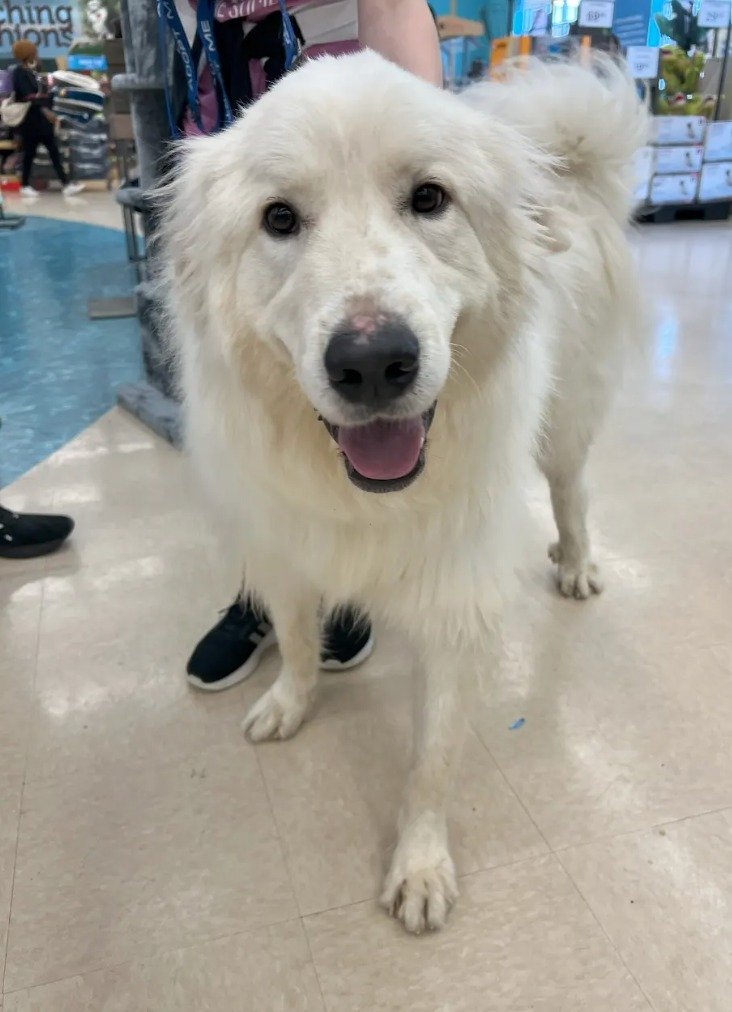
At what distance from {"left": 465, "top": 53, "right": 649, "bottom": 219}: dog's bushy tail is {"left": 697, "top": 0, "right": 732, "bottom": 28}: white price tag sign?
24.4 ft

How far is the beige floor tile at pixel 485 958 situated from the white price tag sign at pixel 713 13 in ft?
28.8

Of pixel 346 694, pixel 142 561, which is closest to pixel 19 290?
pixel 142 561

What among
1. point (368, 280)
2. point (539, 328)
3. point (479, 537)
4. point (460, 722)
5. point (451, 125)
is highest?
point (451, 125)

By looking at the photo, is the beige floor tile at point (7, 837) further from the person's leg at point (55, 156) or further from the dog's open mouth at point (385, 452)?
the person's leg at point (55, 156)

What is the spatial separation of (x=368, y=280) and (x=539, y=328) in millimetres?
450

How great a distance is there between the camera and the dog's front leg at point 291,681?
5.15 ft

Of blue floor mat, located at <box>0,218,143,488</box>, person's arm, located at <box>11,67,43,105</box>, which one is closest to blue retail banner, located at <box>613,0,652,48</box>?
blue floor mat, located at <box>0,218,143,488</box>

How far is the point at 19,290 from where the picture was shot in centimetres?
540

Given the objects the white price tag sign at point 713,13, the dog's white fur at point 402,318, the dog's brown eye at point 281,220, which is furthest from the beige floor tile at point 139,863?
the white price tag sign at point 713,13

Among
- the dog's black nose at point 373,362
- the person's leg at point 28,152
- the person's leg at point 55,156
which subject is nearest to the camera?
the dog's black nose at point 373,362

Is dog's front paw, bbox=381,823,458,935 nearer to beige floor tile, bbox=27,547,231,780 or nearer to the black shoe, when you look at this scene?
beige floor tile, bbox=27,547,231,780

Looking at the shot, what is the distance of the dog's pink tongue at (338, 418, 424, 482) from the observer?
1023 mm

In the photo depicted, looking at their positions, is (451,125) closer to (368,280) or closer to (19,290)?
(368,280)

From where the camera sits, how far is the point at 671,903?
1.25 m
